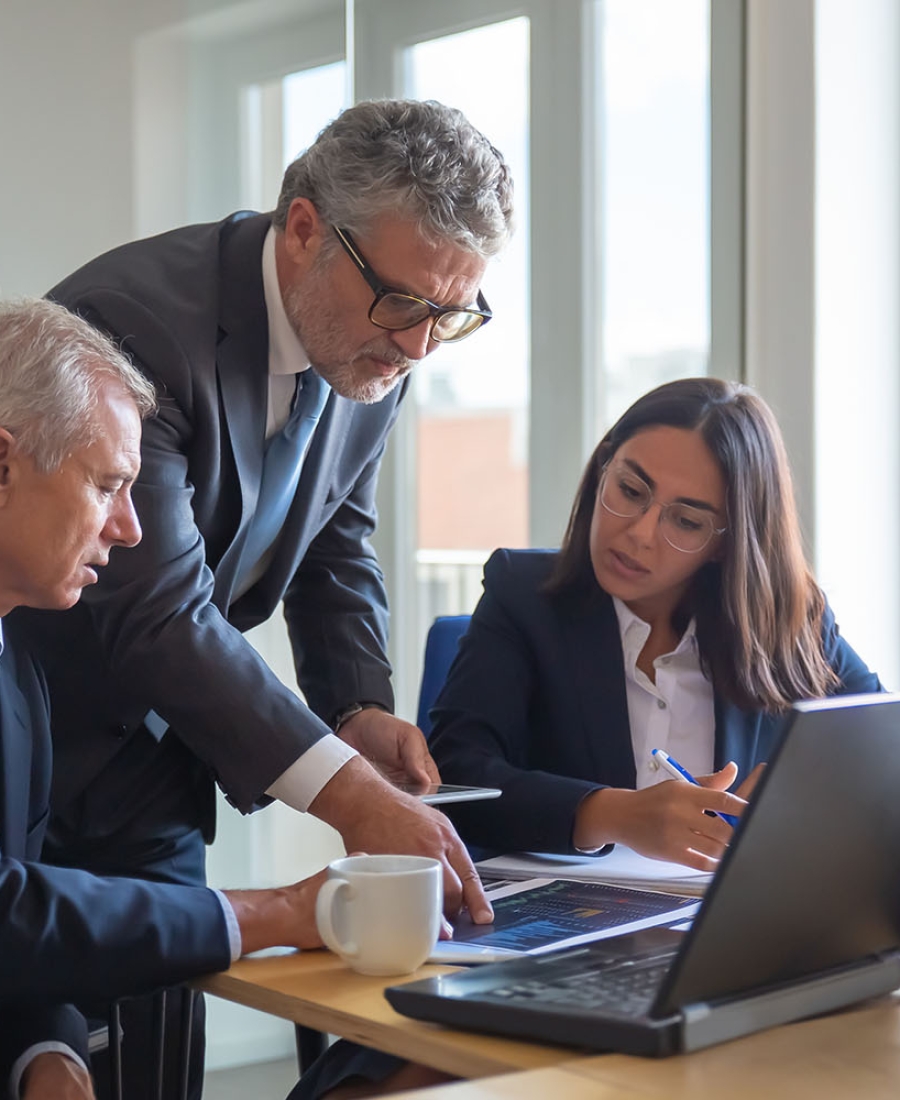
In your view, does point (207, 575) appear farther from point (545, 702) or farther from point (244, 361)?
point (545, 702)

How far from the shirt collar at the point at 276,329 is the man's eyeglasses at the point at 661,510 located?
0.47 metres

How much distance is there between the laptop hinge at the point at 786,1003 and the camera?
0.98m

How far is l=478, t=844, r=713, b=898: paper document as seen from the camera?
1483 mm

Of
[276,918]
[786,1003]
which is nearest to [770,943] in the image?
[786,1003]

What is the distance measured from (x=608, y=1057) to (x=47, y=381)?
0.79 m

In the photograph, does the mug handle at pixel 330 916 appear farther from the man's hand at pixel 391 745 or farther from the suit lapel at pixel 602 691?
the suit lapel at pixel 602 691

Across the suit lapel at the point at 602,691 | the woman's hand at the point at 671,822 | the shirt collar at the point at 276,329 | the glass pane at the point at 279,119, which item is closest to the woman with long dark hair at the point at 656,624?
the suit lapel at the point at 602,691

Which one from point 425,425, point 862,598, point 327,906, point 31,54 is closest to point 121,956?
point 327,906

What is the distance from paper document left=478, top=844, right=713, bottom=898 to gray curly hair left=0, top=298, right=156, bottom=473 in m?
0.64

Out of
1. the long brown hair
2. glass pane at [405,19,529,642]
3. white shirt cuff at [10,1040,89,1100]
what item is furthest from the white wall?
white shirt cuff at [10,1040,89,1100]

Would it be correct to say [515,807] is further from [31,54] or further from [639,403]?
[31,54]

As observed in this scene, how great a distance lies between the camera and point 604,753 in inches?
75.8

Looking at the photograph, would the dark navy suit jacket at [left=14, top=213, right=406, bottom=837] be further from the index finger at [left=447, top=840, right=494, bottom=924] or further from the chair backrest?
the index finger at [left=447, top=840, right=494, bottom=924]

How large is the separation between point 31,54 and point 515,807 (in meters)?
1.59
